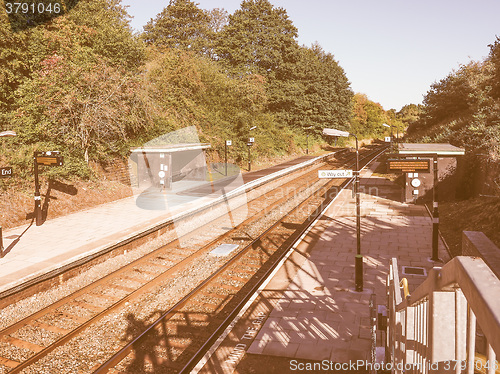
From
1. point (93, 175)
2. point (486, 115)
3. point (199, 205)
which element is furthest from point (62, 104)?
point (486, 115)

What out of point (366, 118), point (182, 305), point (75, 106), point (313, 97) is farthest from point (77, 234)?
point (366, 118)

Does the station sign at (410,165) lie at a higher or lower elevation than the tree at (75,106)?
lower

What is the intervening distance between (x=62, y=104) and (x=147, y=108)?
561 centimetres

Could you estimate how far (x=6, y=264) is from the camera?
10.8 meters

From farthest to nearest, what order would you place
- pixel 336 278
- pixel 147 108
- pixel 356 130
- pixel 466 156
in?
pixel 356 130
pixel 147 108
pixel 466 156
pixel 336 278

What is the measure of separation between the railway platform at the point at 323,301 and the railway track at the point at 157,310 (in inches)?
29.7

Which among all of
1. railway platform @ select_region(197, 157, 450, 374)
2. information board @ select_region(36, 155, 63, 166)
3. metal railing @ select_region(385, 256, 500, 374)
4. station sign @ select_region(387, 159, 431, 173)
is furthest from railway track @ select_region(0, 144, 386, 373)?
metal railing @ select_region(385, 256, 500, 374)

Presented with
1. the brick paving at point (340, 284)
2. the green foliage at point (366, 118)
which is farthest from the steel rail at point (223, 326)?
the green foliage at point (366, 118)

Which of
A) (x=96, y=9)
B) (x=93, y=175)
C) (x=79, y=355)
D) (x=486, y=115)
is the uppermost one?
(x=96, y=9)

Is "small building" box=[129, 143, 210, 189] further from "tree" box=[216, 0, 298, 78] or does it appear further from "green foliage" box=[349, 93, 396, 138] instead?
"green foliage" box=[349, 93, 396, 138]

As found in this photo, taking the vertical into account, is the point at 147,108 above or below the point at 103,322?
above

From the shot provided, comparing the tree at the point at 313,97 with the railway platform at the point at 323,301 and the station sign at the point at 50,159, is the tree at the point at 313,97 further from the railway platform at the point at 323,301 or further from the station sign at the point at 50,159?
the station sign at the point at 50,159

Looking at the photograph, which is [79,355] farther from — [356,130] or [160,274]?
[356,130]

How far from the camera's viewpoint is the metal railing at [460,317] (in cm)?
121
